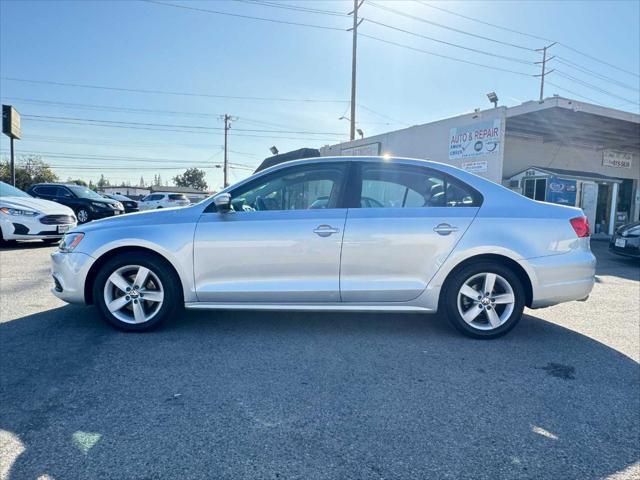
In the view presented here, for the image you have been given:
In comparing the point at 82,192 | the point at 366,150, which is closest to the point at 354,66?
the point at 366,150

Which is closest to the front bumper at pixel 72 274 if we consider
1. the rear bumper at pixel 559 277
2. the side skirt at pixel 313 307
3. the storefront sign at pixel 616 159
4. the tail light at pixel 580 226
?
the side skirt at pixel 313 307

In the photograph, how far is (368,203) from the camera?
3.86m

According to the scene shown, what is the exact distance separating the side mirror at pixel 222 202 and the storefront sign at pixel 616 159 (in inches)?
801

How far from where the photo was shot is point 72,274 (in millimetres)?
3840

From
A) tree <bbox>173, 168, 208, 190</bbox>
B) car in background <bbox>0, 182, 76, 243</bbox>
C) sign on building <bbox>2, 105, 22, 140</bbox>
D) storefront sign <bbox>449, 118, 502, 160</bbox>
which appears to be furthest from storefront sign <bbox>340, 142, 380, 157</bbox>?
tree <bbox>173, 168, 208, 190</bbox>

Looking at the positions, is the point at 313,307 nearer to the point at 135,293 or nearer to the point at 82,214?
the point at 135,293

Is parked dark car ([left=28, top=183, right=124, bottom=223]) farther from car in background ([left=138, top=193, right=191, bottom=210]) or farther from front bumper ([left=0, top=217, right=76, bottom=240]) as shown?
car in background ([left=138, top=193, right=191, bottom=210])

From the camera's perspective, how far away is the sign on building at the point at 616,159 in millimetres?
18750

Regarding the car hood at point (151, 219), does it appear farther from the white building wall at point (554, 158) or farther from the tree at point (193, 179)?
the tree at point (193, 179)

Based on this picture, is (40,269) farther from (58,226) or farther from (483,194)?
(483,194)

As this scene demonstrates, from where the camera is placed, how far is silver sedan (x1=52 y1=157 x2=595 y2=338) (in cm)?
373

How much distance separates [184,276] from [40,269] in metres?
4.64

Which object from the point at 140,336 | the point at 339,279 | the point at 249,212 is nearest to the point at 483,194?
the point at 339,279

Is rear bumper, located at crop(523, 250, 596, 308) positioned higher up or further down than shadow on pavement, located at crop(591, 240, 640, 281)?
higher up
